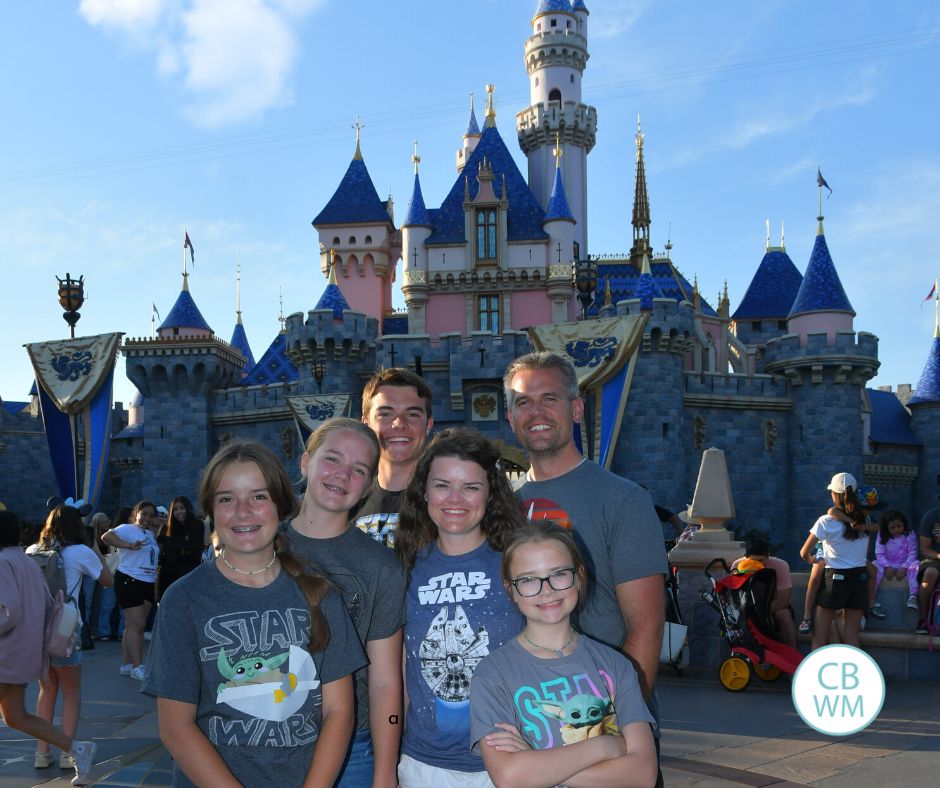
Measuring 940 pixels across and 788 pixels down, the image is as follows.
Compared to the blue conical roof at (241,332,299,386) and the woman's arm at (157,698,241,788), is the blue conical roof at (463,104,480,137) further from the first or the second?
the woman's arm at (157,698,241,788)

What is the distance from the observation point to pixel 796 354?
→ 70.5ft

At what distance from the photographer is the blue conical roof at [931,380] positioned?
26594 millimetres

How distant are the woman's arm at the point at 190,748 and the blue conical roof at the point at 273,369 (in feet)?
78.7

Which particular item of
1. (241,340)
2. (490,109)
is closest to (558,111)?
(490,109)

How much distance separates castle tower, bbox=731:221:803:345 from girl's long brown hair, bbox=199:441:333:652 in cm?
3071

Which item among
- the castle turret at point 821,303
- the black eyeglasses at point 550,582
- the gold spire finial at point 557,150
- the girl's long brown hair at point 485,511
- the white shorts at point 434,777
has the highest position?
the gold spire finial at point 557,150

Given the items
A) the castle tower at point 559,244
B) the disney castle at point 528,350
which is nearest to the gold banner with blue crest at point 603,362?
the disney castle at point 528,350

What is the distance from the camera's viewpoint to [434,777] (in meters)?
2.42

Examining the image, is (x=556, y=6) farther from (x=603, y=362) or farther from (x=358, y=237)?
(x=603, y=362)

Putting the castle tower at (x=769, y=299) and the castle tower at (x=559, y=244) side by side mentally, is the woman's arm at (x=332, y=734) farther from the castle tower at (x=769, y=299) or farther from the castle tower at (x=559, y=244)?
the castle tower at (x=769, y=299)

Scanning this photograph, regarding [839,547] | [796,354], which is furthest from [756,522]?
[839,547]

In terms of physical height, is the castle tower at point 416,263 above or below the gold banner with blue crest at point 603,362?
above

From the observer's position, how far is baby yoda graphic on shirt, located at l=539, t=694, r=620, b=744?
2275 millimetres

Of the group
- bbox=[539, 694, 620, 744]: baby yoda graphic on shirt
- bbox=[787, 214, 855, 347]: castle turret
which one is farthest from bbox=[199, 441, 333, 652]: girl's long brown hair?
bbox=[787, 214, 855, 347]: castle turret
